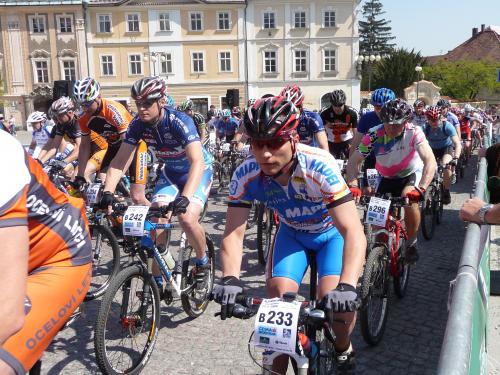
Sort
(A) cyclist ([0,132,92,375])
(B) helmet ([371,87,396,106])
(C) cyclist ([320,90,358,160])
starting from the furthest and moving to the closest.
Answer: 1. (C) cyclist ([320,90,358,160])
2. (B) helmet ([371,87,396,106])
3. (A) cyclist ([0,132,92,375])

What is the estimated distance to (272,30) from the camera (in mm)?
50250

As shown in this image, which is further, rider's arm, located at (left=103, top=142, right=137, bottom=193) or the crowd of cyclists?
rider's arm, located at (left=103, top=142, right=137, bottom=193)

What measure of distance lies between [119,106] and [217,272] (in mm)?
2447

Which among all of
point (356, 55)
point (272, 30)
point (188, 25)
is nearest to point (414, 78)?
point (356, 55)

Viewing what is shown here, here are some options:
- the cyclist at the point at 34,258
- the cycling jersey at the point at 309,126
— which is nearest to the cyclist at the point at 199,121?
the cycling jersey at the point at 309,126

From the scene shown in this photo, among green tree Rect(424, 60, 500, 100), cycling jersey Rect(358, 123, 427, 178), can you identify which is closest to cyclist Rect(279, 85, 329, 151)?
cycling jersey Rect(358, 123, 427, 178)

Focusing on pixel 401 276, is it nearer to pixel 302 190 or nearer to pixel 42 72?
pixel 302 190

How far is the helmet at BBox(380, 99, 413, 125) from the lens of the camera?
5.18m

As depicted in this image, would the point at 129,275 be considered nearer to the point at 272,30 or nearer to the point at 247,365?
the point at 247,365

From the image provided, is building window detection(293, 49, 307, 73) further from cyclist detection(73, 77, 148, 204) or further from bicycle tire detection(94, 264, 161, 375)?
bicycle tire detection(94, 264, 161, 375)

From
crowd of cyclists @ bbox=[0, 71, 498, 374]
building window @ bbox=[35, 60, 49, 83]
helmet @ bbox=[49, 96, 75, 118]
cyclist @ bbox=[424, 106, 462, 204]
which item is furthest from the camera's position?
building window @ bbox=[35, 60, 49, 83]

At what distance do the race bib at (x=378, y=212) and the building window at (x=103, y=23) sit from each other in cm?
5019

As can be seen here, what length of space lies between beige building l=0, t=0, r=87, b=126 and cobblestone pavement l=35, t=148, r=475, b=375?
4953cm

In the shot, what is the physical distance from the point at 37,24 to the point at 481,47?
236ft
